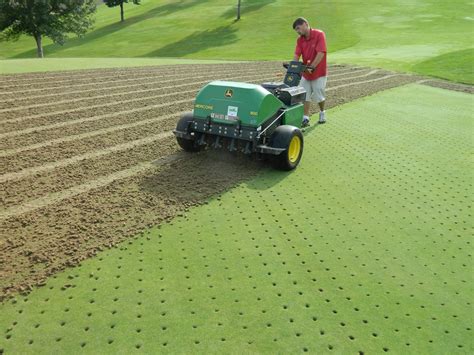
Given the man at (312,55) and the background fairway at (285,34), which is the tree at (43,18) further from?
the man at (312,55)

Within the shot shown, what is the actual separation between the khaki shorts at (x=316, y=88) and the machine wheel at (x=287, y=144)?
8.11ft

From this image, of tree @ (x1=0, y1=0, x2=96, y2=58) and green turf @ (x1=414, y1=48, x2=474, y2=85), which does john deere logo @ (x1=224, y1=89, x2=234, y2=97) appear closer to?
green turf @ (x1=414, y1=48, x2=474, y2=85)

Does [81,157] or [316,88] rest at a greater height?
[316,88]

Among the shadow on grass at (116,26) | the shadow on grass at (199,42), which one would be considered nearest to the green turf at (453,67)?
the shadow on grass at (199,42)

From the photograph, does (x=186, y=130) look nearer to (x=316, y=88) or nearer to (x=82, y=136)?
(x=82, y=136)

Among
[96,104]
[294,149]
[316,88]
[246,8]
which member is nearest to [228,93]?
[294,149]

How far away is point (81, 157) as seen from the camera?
19.4 ft

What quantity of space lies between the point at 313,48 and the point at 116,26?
1862 inches

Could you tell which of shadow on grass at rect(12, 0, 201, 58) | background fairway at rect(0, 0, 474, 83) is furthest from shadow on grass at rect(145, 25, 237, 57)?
shadow on grass at rect(12, 0, 201, 58)

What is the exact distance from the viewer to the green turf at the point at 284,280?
2782mm

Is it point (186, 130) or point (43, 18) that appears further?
point (43, 18)

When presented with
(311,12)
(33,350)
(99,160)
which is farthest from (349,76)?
Result: (311,12)

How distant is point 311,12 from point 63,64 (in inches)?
1359

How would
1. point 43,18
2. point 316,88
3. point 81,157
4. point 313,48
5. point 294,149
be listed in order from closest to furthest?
point 294,149
point 81,157
point 313,48
point 316,88
point 43,18
